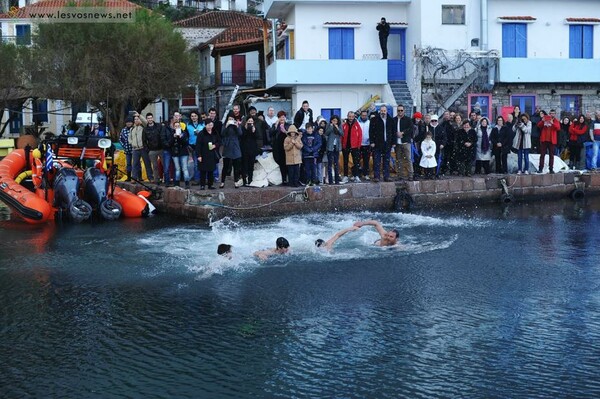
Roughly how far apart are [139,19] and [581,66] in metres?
20.5

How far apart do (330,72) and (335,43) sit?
1351 mm

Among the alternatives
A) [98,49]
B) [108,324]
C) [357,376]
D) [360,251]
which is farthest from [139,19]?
[357,376]

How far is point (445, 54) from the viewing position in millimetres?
36312

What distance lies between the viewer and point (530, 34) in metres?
37.6

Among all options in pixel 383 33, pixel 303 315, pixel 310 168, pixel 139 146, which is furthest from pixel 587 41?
pixel 303 315

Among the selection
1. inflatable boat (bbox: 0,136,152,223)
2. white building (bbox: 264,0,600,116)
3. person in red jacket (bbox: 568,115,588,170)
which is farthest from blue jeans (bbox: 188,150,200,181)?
white building (bbox: 264,0,600,116)

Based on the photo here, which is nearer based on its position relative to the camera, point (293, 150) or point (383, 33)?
point (293, 150)

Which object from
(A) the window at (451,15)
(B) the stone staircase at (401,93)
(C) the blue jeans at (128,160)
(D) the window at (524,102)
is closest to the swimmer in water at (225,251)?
(C) the blue jeans at (128,160)

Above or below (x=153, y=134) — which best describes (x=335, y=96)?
above

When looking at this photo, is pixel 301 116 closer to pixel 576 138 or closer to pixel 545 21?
pixel 576 138

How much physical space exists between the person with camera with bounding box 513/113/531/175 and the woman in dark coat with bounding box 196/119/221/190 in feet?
28.2

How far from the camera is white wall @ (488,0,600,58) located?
37156 millimetres

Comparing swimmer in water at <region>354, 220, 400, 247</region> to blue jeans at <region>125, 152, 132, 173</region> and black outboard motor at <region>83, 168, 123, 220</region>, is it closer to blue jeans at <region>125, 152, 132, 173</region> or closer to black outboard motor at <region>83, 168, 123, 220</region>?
black outboard motor at <region>83, 168, 123, 220</region>

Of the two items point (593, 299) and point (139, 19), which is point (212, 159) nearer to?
point (593, 299)
